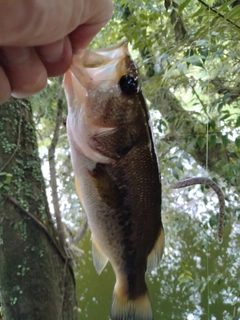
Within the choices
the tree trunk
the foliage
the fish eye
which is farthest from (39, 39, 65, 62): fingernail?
the tree trunk

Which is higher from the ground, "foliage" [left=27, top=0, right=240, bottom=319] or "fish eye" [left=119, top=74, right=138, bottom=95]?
"fish eye" [left=119, top=74, right=138, bottom=95]

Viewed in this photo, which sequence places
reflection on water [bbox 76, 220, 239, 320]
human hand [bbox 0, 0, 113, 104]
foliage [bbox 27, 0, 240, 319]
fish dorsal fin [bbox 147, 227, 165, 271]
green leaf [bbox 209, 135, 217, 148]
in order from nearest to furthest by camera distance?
1. human hand [bbox 0, 0, 113, 104]
2. fish dorsal fin [bbox 147, 227, 165, 271]
3. foliage [bbox 27, 0, 240, 319]
4. green leaf [bbox 209, 135, 217, 148]
5. reflection on water [bbox 76, 220, 239, 320]

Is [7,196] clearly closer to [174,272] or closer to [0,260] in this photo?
[0,260]

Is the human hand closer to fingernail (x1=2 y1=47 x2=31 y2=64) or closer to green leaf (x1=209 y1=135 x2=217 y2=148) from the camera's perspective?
fingernail (x1=2 y1=47 x2=31 y2=64)

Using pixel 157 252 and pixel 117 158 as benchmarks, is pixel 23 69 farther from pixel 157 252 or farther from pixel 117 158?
pixel 157 252

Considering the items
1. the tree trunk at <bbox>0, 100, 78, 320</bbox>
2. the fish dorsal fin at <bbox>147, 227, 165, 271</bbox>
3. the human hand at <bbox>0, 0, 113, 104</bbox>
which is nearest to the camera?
the human hand at <bbox>0, 0, 113, 104</bbox>

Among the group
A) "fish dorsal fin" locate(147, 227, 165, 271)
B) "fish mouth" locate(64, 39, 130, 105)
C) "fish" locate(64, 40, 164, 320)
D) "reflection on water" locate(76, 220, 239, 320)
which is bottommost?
"reflection on water" locate(76, 220, 239, 320)

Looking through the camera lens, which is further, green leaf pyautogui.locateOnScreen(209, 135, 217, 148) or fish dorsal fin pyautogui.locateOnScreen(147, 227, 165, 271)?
green leaf pyautogui.locateOnScreen(209, 135, 217, 148)

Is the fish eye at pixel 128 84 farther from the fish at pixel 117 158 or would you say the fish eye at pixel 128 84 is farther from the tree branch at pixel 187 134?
the tree branch at pixel 187 134

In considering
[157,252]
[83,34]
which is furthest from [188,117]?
[83,34]
